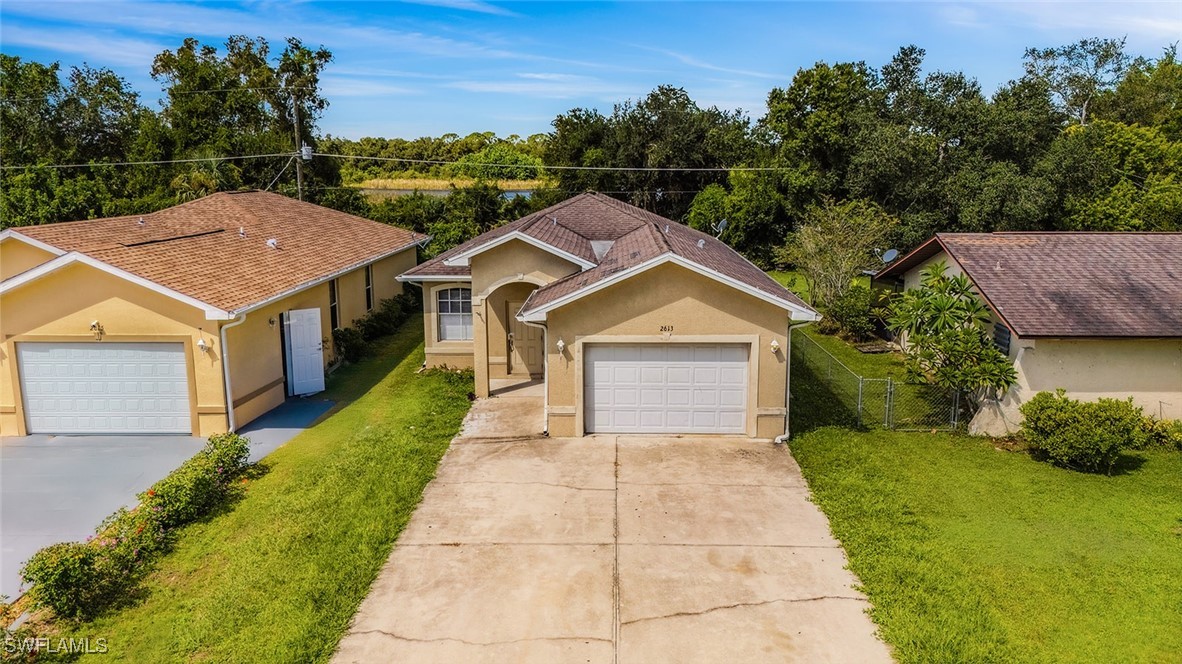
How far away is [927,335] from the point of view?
1556 centimetres

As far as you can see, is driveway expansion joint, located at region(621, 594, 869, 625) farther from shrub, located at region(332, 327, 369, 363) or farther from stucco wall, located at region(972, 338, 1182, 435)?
shrub, located at region(332, 327, 369, 363)

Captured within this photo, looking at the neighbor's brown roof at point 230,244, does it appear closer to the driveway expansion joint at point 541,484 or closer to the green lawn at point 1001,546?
the driveway expansion joint at point 541,484

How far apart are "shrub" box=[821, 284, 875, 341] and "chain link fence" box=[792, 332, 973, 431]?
3.40 metres

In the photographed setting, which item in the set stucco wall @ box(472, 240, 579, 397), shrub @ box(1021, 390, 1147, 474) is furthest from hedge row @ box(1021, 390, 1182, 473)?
stucco wall @ box(472, 240, 579, 397)

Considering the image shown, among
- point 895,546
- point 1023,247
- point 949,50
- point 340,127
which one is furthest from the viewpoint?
point 340,127

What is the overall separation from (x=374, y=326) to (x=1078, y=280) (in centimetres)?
1891

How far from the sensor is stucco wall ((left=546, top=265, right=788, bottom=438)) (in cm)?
1422

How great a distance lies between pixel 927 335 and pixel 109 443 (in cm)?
1651

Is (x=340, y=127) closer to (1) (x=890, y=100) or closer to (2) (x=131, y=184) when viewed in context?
(2) (x=131, y=184)

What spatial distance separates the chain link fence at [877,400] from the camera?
50.8 feet

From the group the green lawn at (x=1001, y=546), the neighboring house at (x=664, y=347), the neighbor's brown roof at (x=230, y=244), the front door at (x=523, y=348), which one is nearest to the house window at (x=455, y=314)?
the front door at (x=523, y=348)

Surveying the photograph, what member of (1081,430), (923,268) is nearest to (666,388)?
(1081,430)

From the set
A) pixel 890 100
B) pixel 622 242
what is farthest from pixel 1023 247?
pixel 890 100

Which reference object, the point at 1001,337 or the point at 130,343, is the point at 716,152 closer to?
the point at 1001,337
